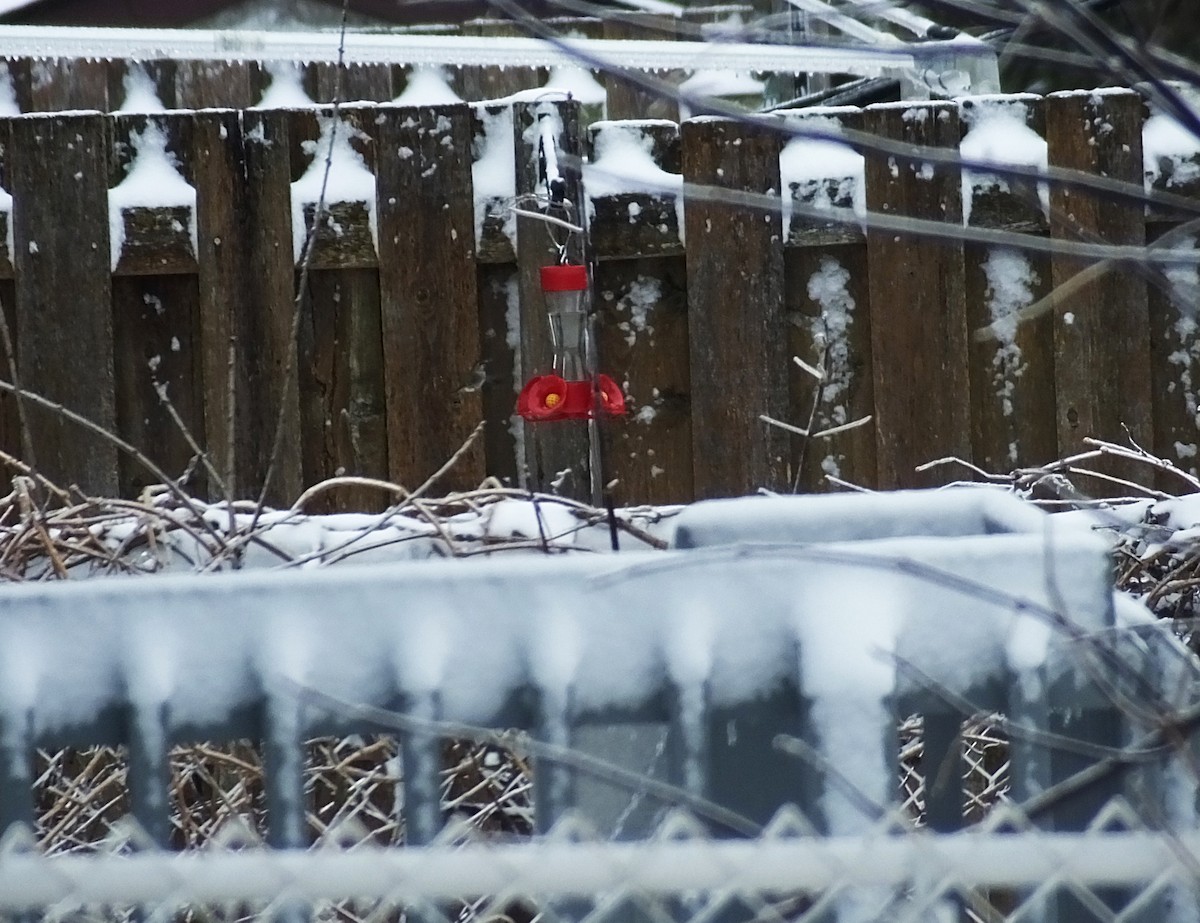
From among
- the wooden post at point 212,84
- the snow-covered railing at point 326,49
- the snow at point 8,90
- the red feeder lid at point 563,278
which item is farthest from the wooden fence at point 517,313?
the wooden post at point 212,84

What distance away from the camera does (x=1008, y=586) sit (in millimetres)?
1115

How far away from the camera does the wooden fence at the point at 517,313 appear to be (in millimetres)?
2885

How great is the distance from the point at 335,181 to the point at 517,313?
0.46 metres

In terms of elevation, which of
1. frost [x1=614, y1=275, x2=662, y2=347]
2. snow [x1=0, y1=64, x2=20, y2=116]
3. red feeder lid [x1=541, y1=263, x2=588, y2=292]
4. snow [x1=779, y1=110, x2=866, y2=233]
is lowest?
frost [x1=614, y1=275, x2=662, y2=347]

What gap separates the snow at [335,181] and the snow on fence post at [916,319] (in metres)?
1.05

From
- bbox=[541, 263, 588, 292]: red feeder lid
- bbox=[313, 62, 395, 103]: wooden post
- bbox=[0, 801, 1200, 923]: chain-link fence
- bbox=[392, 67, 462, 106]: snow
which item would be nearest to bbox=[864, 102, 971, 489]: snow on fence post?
bbox=[541, 263, 588, 292]: red feeder lid

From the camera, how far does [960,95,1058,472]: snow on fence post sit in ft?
10.00

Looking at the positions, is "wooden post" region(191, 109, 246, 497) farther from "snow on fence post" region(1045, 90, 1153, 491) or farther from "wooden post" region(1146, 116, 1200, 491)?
"wooden post" region(1146, 116, 1200, 491)

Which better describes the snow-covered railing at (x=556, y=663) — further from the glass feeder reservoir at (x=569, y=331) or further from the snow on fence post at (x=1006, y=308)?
the snow on fence post at (x=1006, y=308)

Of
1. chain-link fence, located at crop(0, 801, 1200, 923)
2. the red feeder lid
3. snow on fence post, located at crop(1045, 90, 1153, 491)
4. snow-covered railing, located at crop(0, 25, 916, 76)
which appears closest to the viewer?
chain-link fence, located at crop(0, 801, 1200, 923)

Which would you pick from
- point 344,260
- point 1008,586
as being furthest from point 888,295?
point 1008,586

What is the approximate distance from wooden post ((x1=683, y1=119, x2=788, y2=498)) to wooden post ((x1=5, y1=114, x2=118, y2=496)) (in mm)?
1193

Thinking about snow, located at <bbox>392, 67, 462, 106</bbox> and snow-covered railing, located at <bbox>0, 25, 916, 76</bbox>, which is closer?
snow-covered railing, located at <bbox>0, 25, 916, 76</bbox>

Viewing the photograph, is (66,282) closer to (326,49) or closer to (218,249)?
(218,249)
